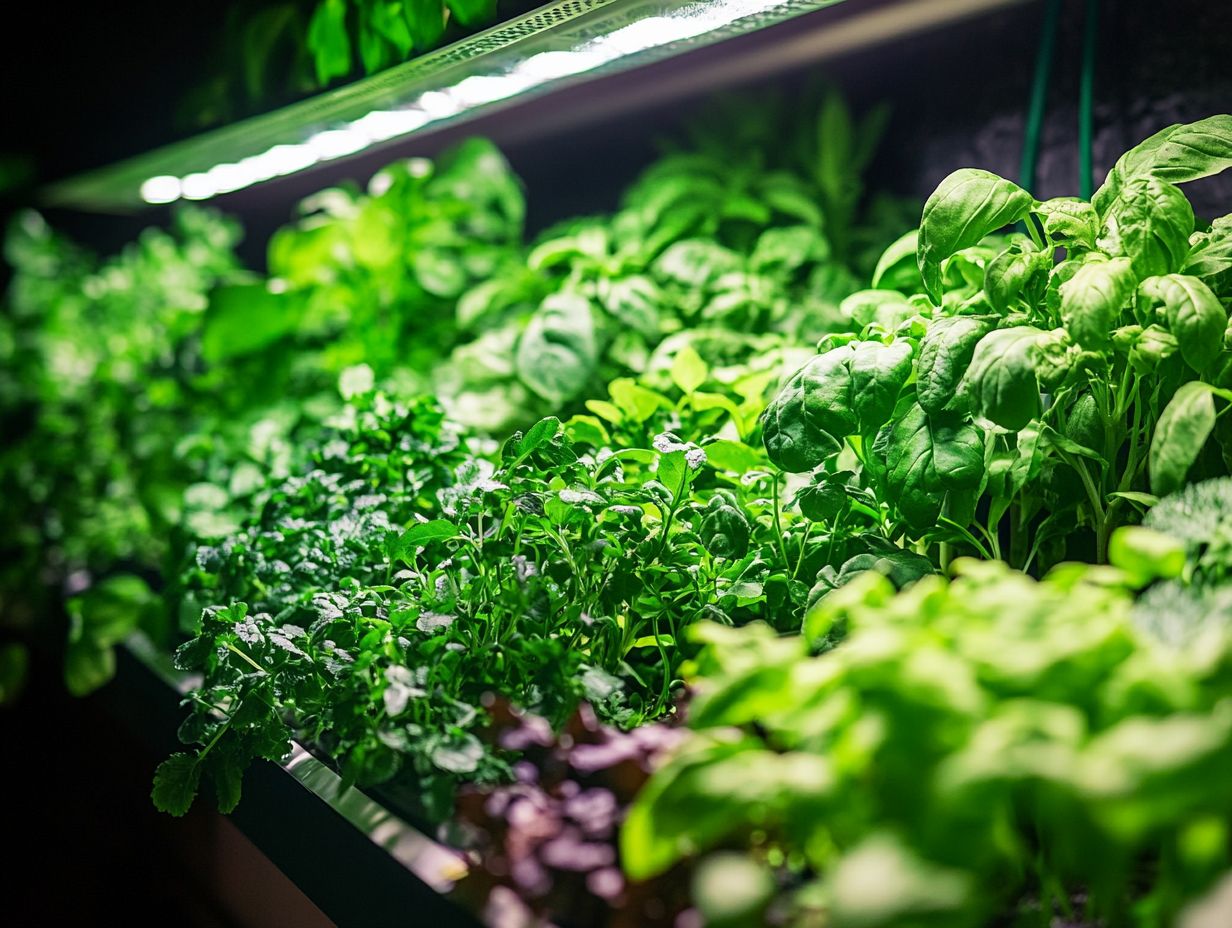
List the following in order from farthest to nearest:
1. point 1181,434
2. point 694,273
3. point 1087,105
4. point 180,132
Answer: point 180,132 → point 694,273 → point 1087,105 → point 1181,434

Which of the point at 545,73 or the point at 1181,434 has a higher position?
the point at 545,73

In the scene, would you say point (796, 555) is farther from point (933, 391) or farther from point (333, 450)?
Answer: point (333, 450)

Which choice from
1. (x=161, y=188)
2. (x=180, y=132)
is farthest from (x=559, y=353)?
(x=161, y=188)

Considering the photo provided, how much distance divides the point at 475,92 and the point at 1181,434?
3.53 feet

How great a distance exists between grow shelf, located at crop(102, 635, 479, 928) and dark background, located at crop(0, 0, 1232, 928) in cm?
13

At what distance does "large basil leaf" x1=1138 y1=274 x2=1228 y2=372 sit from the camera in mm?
701

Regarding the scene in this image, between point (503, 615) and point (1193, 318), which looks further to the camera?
point (503, 615)

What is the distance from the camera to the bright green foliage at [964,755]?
40 cm

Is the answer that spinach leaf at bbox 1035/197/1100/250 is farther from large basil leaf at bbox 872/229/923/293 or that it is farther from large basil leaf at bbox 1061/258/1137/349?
large basil leaf at bbox 872/229/923/293

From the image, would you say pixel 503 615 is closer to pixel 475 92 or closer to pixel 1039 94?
pixel 475 92

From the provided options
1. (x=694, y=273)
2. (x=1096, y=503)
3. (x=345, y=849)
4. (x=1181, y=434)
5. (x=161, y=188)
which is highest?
(x=161, y=188)

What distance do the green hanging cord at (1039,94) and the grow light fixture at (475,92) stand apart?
0.43 metres

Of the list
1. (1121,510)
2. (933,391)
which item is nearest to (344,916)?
(933,391)

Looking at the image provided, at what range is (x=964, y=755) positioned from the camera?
0.42 metres
